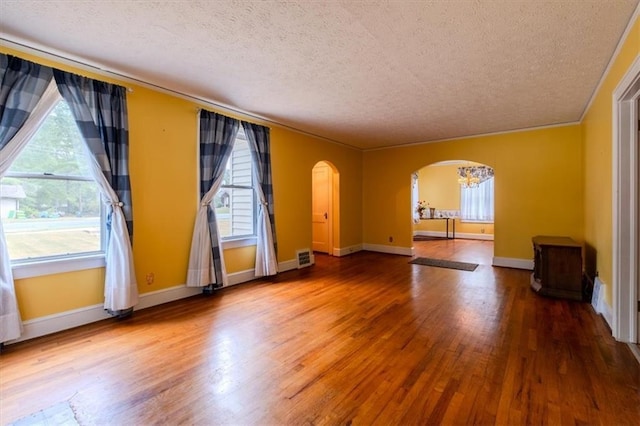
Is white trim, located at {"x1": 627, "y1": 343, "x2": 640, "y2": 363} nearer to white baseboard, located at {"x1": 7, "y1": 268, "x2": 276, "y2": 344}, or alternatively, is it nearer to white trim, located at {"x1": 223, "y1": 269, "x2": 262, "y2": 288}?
white trim, located at {"x1": 223, "y1": 269, "x2": 262, "y2": 288}

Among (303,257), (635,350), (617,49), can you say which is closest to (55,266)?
(303,257)

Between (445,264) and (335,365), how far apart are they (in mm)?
4096

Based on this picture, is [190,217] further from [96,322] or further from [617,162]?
[617,162]

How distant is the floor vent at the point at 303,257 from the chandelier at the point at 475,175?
5.83 metres

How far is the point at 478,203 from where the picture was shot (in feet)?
30.2

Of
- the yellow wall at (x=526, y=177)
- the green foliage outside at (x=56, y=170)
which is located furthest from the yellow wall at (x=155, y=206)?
the yellow wall at (x=526, y=177)

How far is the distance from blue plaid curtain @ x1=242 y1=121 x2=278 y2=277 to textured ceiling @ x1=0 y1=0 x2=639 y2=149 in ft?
2.00

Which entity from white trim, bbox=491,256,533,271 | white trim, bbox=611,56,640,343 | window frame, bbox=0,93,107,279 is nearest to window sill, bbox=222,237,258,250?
window frame, bbox=0,93,107,279

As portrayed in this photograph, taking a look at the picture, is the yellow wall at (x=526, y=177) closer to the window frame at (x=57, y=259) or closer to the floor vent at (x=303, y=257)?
→ the floor vent at (x=303, y=257)

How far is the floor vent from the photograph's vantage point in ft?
17.5

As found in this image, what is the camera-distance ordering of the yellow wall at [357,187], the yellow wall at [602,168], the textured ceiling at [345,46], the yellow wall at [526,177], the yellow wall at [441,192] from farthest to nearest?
the yellow wall at [441,192] < the yellow wall at [526,177] < the yellow wall at [357,187] < the yellow wall at [602,168] < the textured ceiling at [345,46]

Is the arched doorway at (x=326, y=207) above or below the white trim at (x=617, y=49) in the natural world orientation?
below

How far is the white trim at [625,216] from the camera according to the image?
8.11 feet

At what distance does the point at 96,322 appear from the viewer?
290cm
